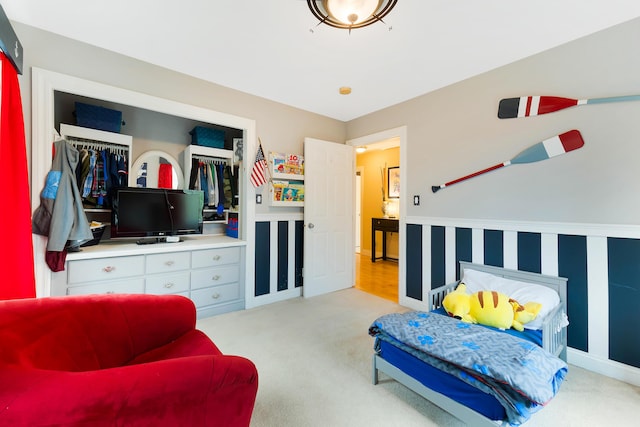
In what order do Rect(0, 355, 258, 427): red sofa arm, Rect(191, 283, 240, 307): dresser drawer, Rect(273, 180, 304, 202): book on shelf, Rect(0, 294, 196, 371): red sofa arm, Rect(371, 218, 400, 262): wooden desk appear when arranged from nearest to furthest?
1. Rect(0, 355, 258, 427): red sofa arm
2. Rect(0, 294, 196, 371): red sofa arm
3. Rect(191, 283, 240, 307): dresser drawer
4. Rect(273, 180, 304, 202): book on shelf
5. Rect(371, 218, 400, 262): wooden desk

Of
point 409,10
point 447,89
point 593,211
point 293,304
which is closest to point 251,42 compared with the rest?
point 409,10

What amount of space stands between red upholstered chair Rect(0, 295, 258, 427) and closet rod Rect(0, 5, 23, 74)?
1.61 meters

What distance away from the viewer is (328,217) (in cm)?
358

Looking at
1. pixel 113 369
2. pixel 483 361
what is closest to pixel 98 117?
pixel 113 369

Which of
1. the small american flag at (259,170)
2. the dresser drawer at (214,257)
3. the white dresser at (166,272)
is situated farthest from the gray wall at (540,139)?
the white dresser at (166,272)

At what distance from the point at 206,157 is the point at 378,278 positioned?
3.11 meters

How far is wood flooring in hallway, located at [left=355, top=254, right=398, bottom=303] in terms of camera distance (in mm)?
3646

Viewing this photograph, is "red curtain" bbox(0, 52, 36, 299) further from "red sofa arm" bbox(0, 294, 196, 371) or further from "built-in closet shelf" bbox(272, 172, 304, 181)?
"built-in closet shelf" bbox(272, 172, 304, 181)

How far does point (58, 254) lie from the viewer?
6.62ft

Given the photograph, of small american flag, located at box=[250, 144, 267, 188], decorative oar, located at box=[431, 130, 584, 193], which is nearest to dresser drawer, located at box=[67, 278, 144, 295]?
small american flag, located at box=[250, 144, 267, 188]

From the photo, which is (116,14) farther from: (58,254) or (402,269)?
(402,269)

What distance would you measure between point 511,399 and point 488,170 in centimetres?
190

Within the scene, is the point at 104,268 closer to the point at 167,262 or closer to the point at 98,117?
the point at 167,262

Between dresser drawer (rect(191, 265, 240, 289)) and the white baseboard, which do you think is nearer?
the white baseboard
